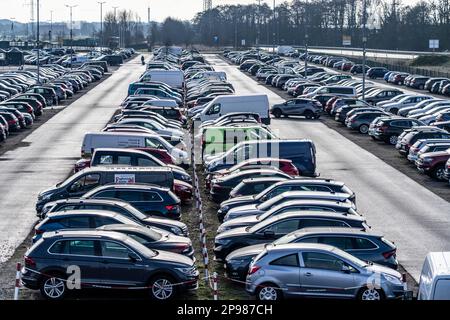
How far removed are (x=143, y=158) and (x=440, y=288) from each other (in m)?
15.0

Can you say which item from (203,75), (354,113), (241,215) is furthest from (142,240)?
(203,75)

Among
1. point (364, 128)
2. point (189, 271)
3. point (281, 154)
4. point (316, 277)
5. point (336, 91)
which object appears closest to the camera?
point (316, 277)

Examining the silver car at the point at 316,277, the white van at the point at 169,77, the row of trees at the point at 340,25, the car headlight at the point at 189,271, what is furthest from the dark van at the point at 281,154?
the row of trees at the point at 340,25

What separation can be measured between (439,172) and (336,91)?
26.1m

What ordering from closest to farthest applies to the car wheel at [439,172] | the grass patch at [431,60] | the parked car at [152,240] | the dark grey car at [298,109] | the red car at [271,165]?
1. the parked car at [152,240]
2. the red car at [271,165]
3. the car wheel at [439,172]
4. the dark grey car at [298,109]
5. the grass patch at [431,60]

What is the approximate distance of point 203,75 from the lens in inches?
2606

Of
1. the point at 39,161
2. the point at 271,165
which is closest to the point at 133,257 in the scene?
the point at 271,165

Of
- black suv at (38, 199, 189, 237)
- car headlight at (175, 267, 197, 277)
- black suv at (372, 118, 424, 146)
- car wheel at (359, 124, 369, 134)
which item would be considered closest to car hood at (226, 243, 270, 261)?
car headlight at (175, 267, 197, 277)

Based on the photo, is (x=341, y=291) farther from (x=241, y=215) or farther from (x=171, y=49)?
(x=171, y=49)

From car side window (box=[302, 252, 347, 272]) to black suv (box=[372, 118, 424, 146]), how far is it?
23.5m

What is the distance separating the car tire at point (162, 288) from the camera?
15648 mm

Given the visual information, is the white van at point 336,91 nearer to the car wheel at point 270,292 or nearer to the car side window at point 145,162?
the car side window at point 145,162

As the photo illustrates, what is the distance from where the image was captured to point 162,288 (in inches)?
619

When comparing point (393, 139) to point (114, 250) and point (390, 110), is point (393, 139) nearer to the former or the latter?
point (390, 110)
